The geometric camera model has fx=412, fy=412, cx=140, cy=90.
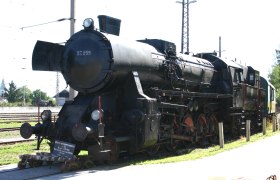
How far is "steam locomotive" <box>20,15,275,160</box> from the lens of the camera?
1073 centimetres

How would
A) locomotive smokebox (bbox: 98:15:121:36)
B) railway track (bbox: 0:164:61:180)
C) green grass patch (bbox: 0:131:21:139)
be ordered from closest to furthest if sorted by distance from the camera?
railway track (bbox: 0:164:61:180) → locomotive smokebox (bbox: 98:15:121:36) → green grass patch (bbox: 0:131:21:139)

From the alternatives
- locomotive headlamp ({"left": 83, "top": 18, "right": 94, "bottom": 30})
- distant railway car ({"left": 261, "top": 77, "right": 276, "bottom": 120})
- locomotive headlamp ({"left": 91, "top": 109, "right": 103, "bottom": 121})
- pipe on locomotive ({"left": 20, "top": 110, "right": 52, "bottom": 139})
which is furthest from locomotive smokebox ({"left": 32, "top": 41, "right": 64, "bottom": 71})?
distant railway car ({"left": 261, "top": 77, "right": 276, "bottom": 120})

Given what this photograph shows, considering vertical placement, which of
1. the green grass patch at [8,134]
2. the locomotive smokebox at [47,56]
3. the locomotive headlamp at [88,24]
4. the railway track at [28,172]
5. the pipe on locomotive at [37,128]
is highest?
the locomotive headlamp at [88,24]

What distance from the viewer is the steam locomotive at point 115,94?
1073 cm

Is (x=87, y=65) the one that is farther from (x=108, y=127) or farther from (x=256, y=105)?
(x=256, y=105)

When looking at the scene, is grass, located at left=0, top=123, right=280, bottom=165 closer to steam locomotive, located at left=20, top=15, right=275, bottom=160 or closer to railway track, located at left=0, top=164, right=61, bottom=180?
steam locomotive, located at left=20, top=15, right=275, bottom=160

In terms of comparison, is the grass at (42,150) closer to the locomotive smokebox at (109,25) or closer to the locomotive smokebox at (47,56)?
the locomotive smokebox at (47,56)

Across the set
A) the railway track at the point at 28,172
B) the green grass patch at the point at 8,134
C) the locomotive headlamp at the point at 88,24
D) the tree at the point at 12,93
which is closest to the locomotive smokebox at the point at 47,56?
the locomotive headlamp at the point at 88,24

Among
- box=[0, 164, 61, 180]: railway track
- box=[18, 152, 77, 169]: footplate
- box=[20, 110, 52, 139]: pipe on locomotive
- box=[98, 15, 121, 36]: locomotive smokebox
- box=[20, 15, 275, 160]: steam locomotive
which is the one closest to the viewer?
box=[0, 164, 61, 180]: railway track

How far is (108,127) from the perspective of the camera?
36.0 feet

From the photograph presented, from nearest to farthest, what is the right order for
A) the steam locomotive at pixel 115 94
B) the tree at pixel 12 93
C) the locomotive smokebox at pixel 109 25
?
the steam locomotive at pixel 115 94 < the locomotive smokebox at pixel 109 25 < the tree at pixel 12 93

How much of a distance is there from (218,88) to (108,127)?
7.73 meters

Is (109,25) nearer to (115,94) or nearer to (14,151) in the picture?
(115,94)

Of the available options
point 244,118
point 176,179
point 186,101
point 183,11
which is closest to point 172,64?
point 186,101
